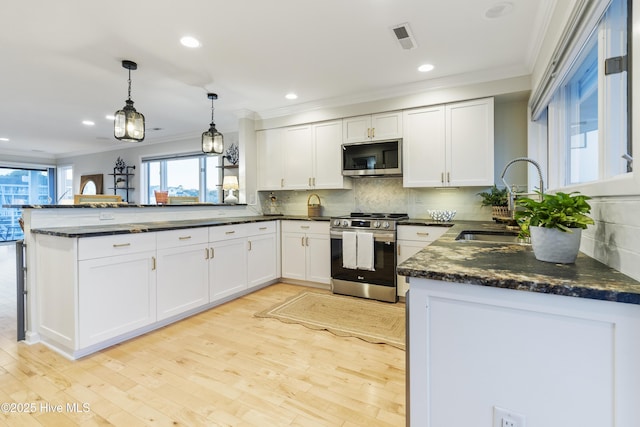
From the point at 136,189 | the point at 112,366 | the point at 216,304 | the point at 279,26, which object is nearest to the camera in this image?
the point at 112,366

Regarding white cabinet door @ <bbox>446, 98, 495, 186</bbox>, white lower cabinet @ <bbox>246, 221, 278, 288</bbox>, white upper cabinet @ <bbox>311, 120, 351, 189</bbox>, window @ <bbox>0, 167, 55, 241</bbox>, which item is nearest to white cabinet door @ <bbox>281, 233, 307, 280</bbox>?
white lower cabinet @ <bbox>246, 221, 278, 288</bbox>

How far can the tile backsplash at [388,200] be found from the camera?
3.61 meters

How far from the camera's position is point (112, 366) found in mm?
2105

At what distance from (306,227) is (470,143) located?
85.0 inches

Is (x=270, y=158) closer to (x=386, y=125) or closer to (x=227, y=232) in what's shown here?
(x=227, y=232)

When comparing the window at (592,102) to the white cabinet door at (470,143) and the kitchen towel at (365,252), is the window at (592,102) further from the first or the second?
the kitchen towel at (365,252)

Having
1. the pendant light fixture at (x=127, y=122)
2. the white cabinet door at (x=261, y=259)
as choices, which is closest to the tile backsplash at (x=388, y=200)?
the white cabinet door at (x=261, y=259)

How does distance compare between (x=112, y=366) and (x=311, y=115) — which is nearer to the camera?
(x=112, y=366)

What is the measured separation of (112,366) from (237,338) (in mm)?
860

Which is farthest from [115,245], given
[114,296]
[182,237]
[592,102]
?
[592,102]

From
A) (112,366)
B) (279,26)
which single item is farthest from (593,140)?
(112,366)

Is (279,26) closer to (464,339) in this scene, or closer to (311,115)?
(311,115)

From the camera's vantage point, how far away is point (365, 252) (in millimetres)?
3488

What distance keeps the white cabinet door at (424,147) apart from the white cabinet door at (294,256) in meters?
1.55
